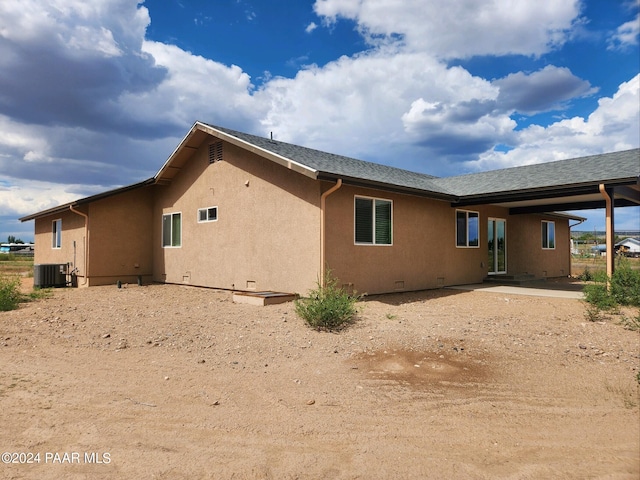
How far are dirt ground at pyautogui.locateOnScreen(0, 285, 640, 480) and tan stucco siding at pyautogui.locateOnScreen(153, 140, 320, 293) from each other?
2.91m

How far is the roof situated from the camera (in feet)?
31.9

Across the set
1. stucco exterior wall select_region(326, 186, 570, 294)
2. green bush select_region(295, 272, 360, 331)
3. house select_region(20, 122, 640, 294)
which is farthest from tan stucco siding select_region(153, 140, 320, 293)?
green bush select_region(295, 272, 360, 331)

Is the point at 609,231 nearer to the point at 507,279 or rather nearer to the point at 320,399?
the point at 507,279

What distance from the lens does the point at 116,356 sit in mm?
5570

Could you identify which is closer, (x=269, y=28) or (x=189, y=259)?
(x=269, y=28)

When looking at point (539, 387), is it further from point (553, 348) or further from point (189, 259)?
point (189, 259)

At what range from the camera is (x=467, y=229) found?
13.9 metres

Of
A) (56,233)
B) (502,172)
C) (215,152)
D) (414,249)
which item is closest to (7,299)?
(215,152)

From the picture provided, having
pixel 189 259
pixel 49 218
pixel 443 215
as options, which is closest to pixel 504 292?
pixel 443 215

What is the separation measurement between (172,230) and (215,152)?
358 centimetres

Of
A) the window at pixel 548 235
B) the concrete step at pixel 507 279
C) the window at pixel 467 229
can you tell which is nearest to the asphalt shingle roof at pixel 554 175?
the window at pixel 467 229

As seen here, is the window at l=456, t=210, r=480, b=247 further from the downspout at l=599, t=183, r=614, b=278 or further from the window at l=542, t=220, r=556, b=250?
the window at l=542, t=220, r=556, b=250

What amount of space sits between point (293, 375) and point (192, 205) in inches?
400

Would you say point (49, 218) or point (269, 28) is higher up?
point (269, 28)
